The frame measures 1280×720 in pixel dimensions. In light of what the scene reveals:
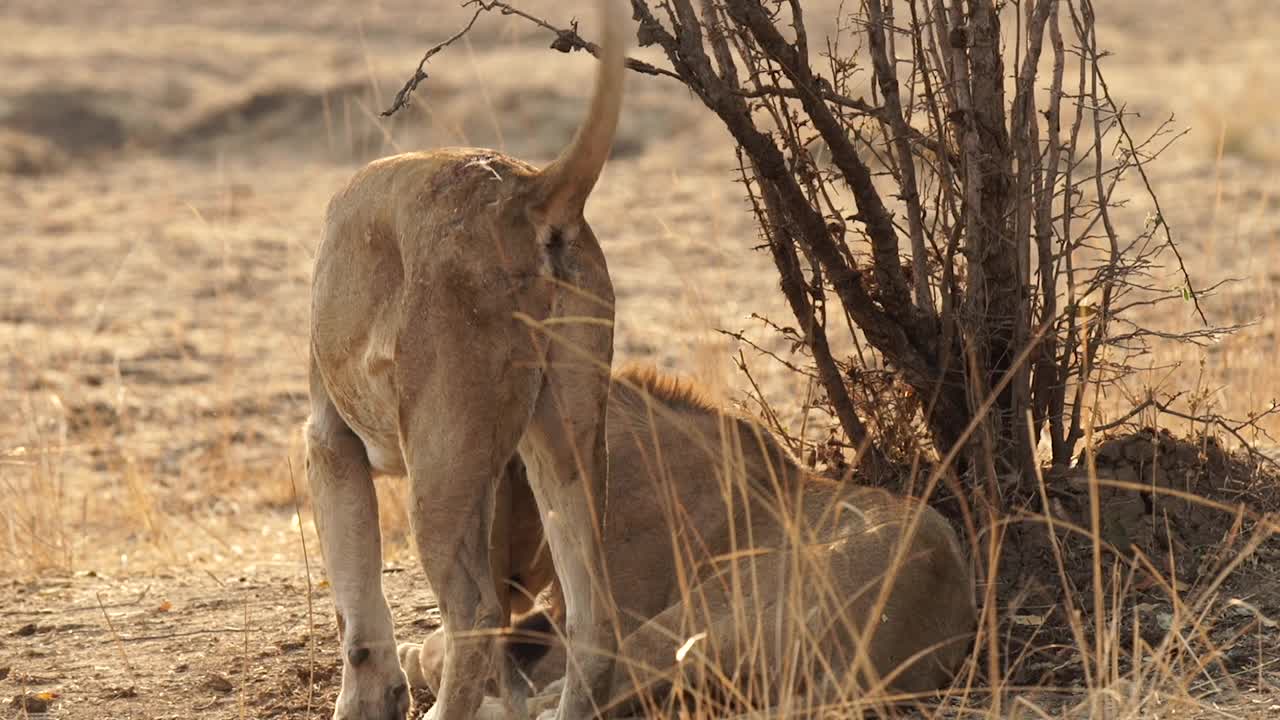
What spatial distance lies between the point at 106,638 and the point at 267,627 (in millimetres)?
455

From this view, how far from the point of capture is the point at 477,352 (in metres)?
3.28

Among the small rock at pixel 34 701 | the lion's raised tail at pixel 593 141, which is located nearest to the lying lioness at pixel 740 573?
the lion's raised tail at pixel 593 141

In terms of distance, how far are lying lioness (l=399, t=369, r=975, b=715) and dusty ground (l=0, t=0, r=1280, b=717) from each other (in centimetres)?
40

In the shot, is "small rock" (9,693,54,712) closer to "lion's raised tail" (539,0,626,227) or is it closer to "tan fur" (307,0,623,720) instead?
"tan fur" (307,0,623,720)

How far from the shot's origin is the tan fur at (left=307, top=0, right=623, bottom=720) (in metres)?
3.28

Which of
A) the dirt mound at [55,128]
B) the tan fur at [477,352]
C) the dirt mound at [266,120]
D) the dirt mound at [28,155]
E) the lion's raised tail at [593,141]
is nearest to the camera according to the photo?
the lion's raised tail at [593,141]

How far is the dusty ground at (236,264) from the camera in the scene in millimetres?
4930

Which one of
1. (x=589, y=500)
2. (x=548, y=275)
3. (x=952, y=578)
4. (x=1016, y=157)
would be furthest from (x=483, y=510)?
(x=1016, y=157)

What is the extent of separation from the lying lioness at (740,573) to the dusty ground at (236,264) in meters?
0.40

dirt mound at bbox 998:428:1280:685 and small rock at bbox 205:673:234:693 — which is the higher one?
dirt mound at bbox 998:428:1280:685

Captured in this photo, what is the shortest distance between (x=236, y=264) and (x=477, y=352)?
8.63 metres

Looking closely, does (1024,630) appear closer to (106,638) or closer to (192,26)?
(106,638)

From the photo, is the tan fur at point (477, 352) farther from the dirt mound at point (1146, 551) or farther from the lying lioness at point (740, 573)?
the dirt mound at point (1146, 551)

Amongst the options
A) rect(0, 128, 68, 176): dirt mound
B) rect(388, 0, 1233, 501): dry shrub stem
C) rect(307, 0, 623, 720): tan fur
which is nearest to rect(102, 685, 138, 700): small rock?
rect(307, 0, 623, 720): tan fur
